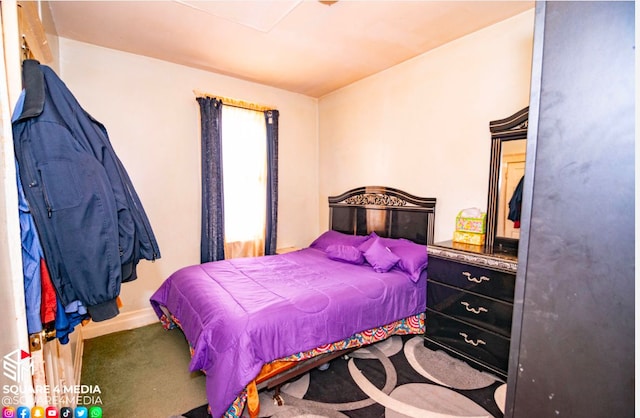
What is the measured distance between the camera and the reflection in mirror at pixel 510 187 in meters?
2.24

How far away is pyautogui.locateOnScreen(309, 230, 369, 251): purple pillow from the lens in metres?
3.22

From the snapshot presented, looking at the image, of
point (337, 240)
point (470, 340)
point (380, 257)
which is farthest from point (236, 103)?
point (470, 340)

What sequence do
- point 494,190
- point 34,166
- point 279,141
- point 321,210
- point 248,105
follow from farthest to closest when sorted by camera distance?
point 321,210 < point 279,141 < point 248,105 < point 494,190 < point 34,166

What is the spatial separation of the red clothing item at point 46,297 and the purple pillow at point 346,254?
217 centimetres

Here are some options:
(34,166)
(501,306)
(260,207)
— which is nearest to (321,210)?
(260,207)

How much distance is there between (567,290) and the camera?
0.71 m

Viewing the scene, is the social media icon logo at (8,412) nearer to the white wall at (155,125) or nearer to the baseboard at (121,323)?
the baseboard at (121,323)

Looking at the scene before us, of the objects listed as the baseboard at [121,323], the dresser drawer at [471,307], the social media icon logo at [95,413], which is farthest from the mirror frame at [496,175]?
the baseboard at [121,323]

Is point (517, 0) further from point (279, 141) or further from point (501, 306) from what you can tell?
point (279, 141)

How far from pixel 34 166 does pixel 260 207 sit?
102 inches

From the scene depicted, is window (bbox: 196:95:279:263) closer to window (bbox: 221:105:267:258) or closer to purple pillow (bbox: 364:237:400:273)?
window (bbox: 221:105:267:258)

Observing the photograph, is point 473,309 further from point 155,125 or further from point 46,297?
point 155,125

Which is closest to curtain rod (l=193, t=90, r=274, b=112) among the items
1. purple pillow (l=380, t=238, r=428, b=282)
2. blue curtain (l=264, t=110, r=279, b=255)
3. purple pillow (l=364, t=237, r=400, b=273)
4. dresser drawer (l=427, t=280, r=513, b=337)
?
blue curtain (l=264, t=110, r=279, b=255)

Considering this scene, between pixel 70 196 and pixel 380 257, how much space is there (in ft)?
7.16
